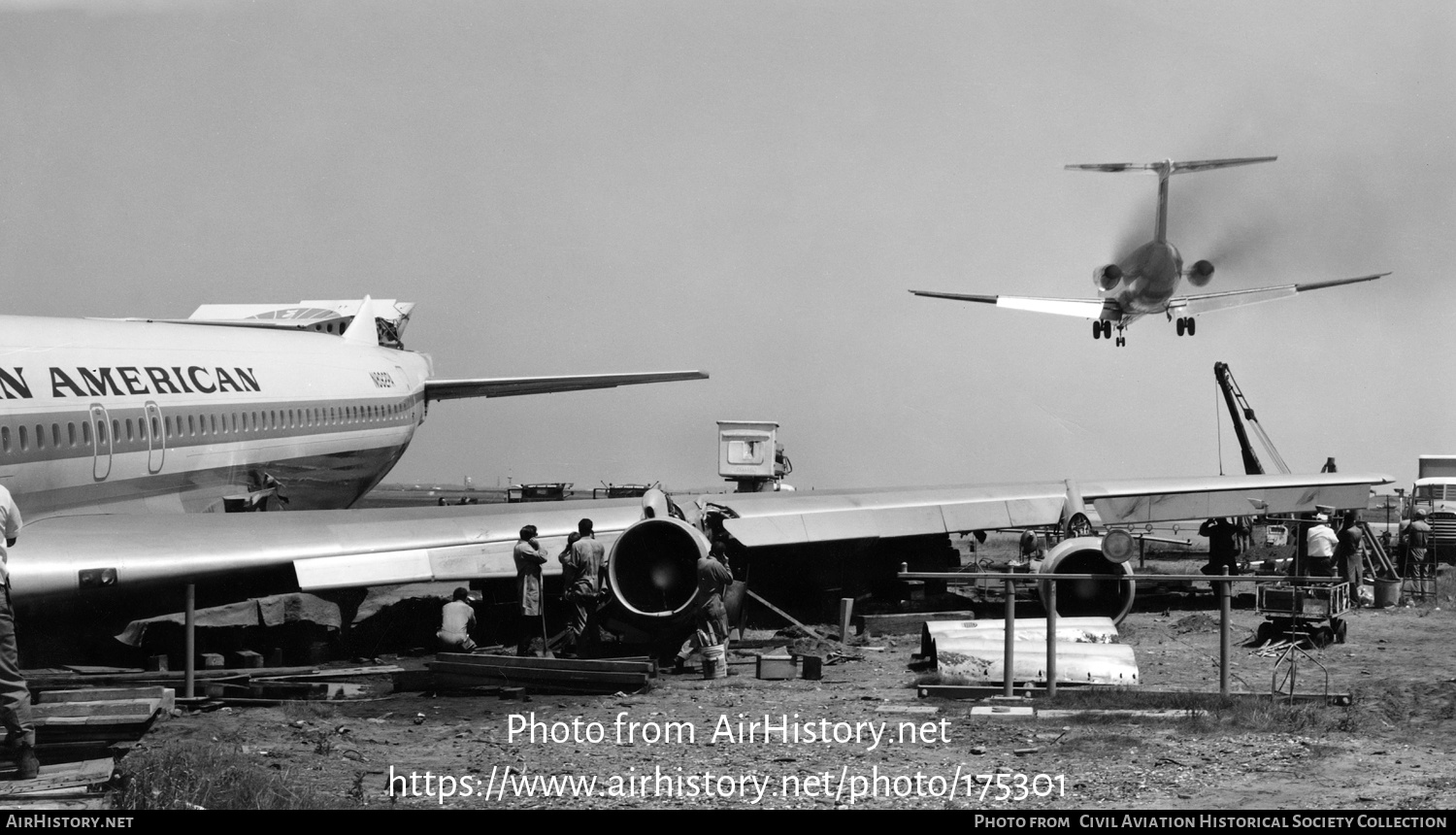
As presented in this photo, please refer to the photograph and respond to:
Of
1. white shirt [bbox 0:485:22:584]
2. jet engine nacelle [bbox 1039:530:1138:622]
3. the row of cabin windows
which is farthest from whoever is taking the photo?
jet engine nacelle [bbox 1039:530:1138:622]

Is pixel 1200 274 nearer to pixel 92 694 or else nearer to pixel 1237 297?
pixel 1237 297

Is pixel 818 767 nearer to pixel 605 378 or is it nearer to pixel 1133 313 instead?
pixel 605 378

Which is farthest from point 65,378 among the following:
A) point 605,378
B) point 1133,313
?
point 1133,313

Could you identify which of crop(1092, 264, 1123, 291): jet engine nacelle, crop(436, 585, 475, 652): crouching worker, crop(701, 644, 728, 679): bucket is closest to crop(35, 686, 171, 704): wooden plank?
crop(436, 585, 475, 652): crouching worker

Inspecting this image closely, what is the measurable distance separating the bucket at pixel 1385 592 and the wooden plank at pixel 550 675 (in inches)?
577

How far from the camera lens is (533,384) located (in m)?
33.8

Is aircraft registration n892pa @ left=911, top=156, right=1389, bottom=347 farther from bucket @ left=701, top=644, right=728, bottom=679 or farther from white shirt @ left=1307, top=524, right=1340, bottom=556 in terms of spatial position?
bucket @ left=701, top=644, right=728, bottom=679

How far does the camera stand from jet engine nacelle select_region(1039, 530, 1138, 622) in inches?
691

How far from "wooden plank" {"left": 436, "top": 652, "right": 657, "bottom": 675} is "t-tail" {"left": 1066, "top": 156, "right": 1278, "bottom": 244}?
16.3m

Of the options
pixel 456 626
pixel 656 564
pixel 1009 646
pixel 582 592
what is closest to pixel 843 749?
pixel 1009 646

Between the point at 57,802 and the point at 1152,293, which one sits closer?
Result: the point at 57,802

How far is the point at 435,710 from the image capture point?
43.5ft

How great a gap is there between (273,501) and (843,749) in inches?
565

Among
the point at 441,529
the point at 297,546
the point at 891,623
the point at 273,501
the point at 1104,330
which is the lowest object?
the point at 891,623
